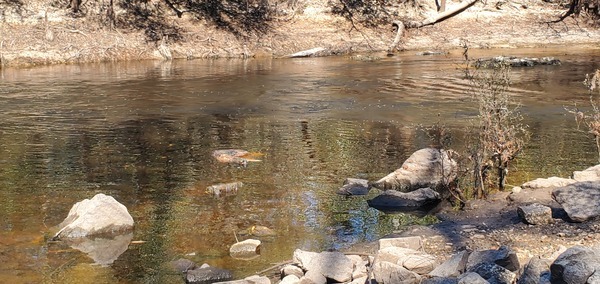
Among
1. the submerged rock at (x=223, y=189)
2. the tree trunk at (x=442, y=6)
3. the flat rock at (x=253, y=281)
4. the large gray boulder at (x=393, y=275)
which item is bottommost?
the submerged rock at (x=223, y=189)

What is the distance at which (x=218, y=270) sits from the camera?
663 centimetres

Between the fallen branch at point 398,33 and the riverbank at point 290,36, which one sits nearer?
the riverbank at point 290,36

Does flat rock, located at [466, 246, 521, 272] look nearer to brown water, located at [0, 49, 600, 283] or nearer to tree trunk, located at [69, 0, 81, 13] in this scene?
brown water, located at [0, 49, 600, 283]

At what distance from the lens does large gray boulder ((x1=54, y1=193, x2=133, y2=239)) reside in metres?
7.74

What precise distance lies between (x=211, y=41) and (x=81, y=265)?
22302 mm

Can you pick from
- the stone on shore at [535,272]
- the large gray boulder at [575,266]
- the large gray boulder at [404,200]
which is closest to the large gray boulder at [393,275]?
the stone on shore at [535,272]

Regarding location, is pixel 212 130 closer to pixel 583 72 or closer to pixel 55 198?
pixel 55 198

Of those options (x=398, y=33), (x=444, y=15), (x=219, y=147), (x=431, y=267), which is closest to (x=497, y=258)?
(x=431, y=267)

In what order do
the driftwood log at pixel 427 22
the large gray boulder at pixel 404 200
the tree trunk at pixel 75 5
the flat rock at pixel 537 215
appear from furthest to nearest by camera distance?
the driftwood log at pixel 427 22 < the tree trunk at pixel 75 5 < the large gray boulder at pixel 404 200 < the flat rock at pixel 537 215

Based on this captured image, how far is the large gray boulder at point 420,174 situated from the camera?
9.38 metres

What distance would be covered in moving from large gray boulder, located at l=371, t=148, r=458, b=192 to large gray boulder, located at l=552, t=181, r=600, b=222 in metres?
1.75

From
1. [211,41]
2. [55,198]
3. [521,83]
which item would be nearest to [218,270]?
[55,198]

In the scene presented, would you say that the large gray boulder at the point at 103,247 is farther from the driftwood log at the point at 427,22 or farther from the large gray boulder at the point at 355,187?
the driftwood log at the point at 427,22

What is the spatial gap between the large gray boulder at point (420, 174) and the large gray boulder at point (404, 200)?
1.08 feet
